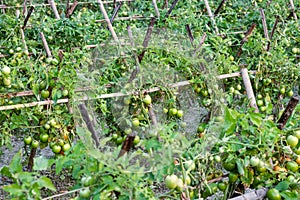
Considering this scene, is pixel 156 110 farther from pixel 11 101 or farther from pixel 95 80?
pixel 11 101

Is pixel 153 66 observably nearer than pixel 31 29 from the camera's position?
Yes

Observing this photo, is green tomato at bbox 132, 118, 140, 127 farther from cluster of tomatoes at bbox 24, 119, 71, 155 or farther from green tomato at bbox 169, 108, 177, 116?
cluster of tomatoes at bbox 24, 119, 71, 155

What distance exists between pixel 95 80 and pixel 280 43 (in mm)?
1596

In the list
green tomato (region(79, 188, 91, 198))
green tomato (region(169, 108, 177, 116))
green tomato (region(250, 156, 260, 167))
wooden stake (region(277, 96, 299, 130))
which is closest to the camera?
green tomato (region(79, 188, 91, 198))

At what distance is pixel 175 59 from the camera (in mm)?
1886

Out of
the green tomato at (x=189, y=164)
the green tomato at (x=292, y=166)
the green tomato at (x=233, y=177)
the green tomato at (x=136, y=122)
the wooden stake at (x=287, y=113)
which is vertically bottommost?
the green tomato at (x=292, y=166)

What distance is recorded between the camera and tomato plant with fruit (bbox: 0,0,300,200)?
1193 mm

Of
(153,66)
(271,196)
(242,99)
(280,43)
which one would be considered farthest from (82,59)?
(280,43)

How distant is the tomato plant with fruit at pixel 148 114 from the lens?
1.19m

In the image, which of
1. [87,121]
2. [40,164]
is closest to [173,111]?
[87,121]

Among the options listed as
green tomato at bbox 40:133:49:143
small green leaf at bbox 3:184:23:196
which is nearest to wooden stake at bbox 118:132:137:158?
small green leaf at bbox 3:184:23:196

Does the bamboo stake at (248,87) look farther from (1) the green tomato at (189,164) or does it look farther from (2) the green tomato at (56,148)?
(2) the green tomato at (56,148)

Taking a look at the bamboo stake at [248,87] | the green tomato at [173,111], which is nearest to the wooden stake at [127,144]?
the green tomato at [173,111]

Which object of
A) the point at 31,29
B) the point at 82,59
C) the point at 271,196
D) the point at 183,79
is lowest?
the point at 271,196
